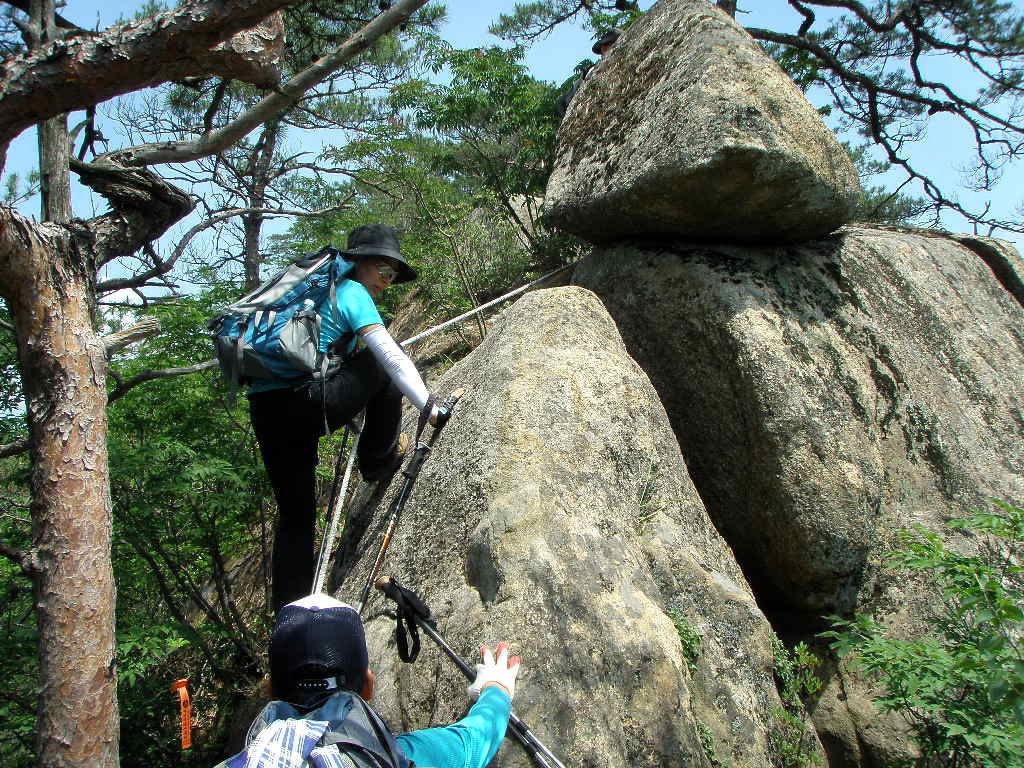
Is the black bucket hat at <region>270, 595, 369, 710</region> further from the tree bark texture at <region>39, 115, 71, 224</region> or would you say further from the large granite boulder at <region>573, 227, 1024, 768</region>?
the tree bark texture at <region>39, 115, 71, 224</region>

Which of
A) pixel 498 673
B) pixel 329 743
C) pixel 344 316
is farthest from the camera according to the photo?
pixel 344 316

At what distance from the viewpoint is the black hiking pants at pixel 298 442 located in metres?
4.10

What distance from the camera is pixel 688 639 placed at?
3.79m

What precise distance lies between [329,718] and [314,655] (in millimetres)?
190

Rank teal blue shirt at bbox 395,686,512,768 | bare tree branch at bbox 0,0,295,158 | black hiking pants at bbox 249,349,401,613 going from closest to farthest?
teal blue shirt at bbox 395,686,512,768
bare tree branch at bbox 0,0,295,158
black hiking pants at bbox 249,349,401,613

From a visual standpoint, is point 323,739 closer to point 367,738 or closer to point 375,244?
point 367,738

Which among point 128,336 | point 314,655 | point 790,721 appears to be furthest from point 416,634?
point 128,336

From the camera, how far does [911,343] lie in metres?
6.12

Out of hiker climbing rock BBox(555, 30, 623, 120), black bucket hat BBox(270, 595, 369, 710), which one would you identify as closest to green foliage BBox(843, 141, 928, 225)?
hiker climbing rock BBox(555, 30, 623, 120)

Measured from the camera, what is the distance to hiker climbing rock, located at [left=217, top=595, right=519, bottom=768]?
1.83 meters

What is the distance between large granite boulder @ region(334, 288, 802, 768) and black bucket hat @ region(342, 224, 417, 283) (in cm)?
88

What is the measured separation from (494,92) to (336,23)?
2484mm

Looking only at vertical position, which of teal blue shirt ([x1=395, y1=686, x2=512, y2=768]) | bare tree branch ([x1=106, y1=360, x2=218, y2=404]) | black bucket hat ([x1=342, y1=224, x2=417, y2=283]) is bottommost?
teal blue shirt ([x1=395, y1=686, x2=512, y2=768])

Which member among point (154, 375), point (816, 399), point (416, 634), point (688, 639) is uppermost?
point (154, 375)
